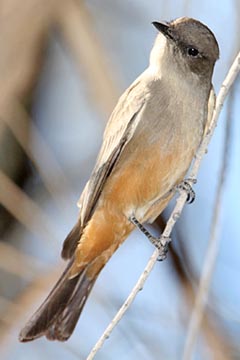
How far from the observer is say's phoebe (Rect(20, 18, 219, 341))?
3.82 meters

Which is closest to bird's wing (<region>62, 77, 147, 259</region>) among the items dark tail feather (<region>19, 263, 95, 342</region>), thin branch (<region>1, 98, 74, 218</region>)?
dark tail feather (<region>19, 263, 95, 342</region>)

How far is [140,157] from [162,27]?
0.48m

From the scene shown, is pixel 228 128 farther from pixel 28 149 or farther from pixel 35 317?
pixel 28 149

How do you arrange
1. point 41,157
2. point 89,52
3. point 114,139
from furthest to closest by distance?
point 41,157, point 89,52, point 114,139

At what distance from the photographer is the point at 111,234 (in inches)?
159

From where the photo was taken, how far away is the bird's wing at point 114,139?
12.7 feet

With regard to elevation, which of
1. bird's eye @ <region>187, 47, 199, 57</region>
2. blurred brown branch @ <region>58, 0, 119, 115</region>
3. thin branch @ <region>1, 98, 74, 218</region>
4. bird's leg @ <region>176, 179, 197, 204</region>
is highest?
bird's eye @ <region>187, 47, 199, 57</region>

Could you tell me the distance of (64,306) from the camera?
409cm

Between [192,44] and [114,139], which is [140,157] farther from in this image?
[192,44]

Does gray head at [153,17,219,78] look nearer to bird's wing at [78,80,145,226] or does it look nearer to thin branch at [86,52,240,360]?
bird's wing at [78,80,145,226]

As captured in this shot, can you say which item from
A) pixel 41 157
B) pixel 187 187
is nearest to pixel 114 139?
pixel 187 187

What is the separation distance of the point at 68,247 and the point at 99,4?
1.65 meters

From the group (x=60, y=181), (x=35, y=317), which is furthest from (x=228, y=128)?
(x=60, y=181)

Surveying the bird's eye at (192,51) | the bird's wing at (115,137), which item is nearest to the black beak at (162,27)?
the bird's eye at (192,51)
